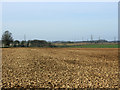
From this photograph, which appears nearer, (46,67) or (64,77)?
(64,77)

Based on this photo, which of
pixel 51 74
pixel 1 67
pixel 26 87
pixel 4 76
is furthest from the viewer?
pixel 1 67

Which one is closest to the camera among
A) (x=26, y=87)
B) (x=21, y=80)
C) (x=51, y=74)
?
(x=26, y=87)

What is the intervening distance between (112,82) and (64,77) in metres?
2.32

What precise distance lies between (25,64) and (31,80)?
3.11 meters

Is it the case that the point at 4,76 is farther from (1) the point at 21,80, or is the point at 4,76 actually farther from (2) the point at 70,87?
(2) the point at 70,87

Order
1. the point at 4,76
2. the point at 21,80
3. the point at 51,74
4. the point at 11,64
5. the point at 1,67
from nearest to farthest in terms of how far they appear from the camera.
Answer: the point at 21,80 → the point at 4,76 → the point at 51,74 → the point at 1,67 → the point at 11,64

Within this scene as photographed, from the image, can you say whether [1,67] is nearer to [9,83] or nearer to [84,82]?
[9,83]

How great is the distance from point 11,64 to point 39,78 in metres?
3.29

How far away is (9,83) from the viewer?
285 inches

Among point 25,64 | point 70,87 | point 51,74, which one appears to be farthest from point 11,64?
point 70,87

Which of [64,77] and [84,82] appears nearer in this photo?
[84,82]

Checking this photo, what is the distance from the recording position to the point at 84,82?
8.09 meters

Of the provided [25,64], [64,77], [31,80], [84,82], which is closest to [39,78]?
[31,80]

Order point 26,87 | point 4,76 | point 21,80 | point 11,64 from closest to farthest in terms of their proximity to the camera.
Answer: point 26,87, point 21,80, point 4,76, point 11,64
